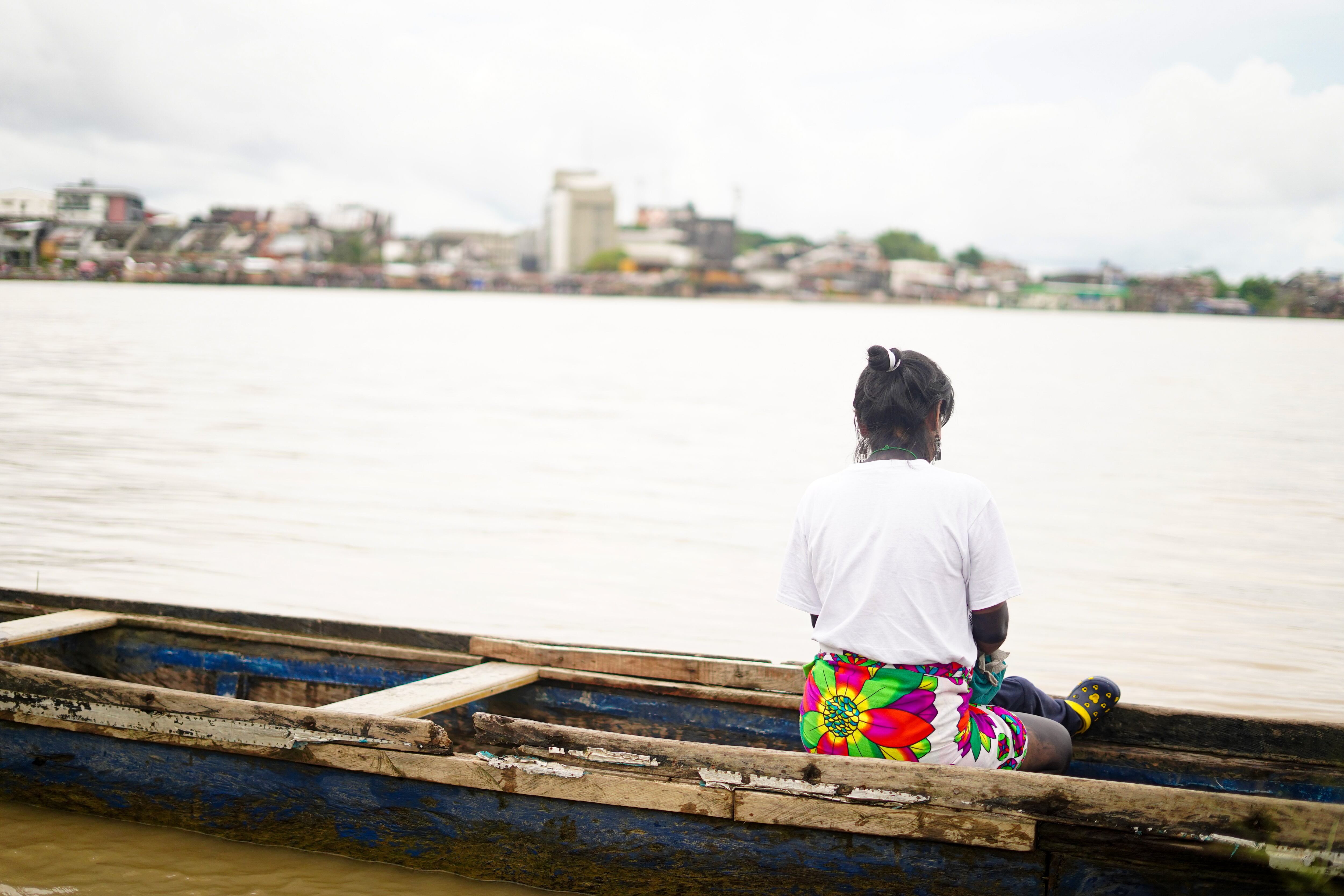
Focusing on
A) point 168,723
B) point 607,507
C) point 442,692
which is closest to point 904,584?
point 442,692

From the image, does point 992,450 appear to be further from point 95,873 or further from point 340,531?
point 95,873

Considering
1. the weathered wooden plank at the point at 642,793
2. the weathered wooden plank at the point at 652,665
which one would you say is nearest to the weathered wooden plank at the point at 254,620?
the weathered wooden plank at the point at 652,665

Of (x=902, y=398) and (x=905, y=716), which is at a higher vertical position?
(x=902, y=398)

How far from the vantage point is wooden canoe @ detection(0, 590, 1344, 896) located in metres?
2.48

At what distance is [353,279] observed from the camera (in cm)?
10875

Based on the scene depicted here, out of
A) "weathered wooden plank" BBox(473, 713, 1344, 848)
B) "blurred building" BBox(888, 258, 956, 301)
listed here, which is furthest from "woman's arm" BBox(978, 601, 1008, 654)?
"blurred building" BBox(888, 258, 956, 301)

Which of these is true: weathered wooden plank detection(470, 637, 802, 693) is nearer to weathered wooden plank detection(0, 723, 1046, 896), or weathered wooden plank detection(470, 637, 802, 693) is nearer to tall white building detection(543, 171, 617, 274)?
weathered wooden plank detection(0, 723, 1046, 896)

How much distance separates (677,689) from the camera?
11.7 ft

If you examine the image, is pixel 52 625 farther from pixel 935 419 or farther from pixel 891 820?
pixel 935 419

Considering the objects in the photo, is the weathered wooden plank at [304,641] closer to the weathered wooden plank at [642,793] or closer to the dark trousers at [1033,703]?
the weathered wooden plank at [642,793]

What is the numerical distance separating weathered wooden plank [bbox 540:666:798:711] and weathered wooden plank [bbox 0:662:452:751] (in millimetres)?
764

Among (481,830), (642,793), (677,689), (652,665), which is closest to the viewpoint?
(642,793)

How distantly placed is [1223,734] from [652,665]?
1.79 m

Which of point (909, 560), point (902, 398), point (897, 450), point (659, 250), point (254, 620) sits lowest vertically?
point (254, 620)
